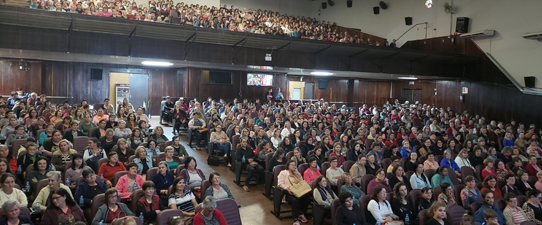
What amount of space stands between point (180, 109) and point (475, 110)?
47.5 feet

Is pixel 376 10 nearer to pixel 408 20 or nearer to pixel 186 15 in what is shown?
pixel 408 20

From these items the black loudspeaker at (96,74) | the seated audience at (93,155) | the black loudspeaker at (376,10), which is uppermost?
the black loudspeaker at (376,10)

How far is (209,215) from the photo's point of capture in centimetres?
414

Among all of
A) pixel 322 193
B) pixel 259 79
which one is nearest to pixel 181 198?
pixel 322 193

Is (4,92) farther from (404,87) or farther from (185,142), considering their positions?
(404,87)

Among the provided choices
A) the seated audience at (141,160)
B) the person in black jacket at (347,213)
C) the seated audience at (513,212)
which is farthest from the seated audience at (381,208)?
the seated audience at (141,160)

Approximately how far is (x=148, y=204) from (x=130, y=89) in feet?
43.4

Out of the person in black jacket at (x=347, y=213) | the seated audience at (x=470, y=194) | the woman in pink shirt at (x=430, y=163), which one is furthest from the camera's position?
the woman in pink shirt at (x=430, y=163)

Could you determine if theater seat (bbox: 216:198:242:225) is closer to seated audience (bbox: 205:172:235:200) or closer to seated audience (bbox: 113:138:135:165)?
seated audience (bbox: 205:172:235:200)

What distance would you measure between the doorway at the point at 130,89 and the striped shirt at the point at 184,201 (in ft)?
42.2

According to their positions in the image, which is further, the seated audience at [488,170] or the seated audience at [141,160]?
the seated audience at [488,170]

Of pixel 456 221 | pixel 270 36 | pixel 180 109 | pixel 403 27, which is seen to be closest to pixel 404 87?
pixel 403 27

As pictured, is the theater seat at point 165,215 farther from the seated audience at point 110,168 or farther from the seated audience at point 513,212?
the seated audience at point 513,212

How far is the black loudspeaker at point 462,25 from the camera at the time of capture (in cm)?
1700
